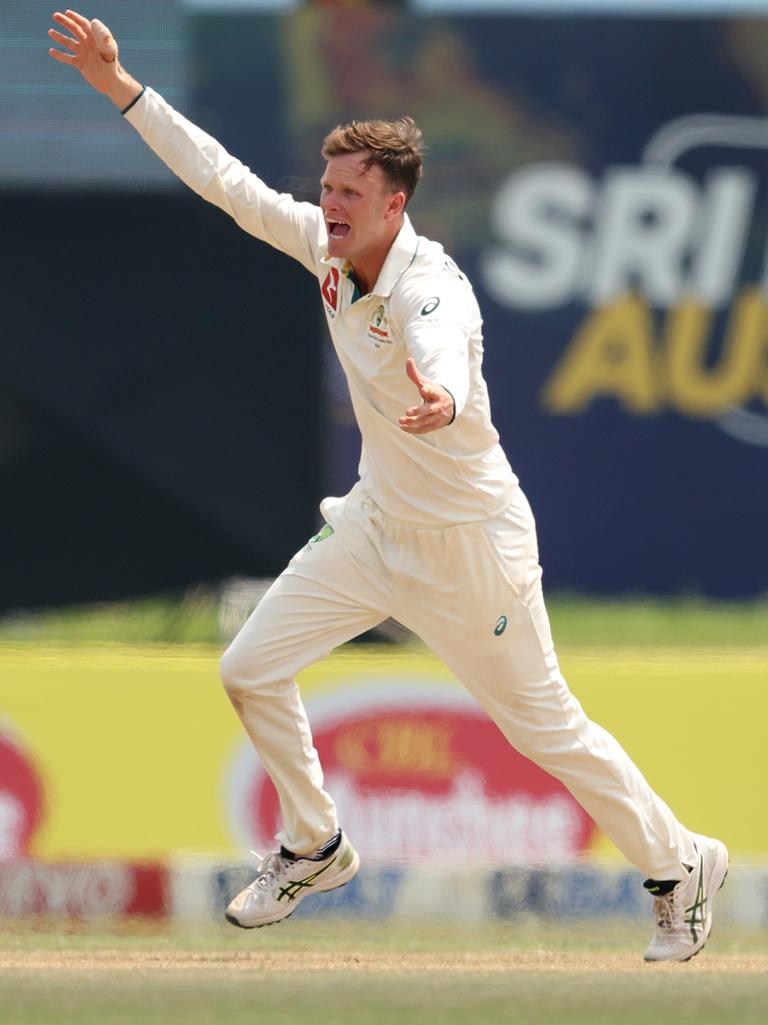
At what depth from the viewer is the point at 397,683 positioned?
638cm

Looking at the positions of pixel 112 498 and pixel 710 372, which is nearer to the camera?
pixel 112 498

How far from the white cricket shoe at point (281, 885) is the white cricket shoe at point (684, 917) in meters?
0.81

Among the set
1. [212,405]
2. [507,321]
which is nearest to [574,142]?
[507,321]

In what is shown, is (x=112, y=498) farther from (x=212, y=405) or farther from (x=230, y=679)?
(x=230, y=679)

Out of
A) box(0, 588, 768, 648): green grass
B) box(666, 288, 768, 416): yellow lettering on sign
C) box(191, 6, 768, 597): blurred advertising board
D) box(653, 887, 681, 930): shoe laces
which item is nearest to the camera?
box(653, 887, 681, 930): shoe laces

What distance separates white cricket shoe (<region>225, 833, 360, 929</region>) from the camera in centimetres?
541

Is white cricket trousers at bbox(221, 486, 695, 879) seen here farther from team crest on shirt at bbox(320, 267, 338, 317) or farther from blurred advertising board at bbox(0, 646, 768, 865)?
blurred advertising board at bbox(0, 646, 768, 865)

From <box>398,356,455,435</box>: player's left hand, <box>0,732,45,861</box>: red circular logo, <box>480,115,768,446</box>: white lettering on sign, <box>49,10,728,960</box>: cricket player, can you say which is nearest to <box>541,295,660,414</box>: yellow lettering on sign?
<box>480,115,768,446</box>: white lettering on sign

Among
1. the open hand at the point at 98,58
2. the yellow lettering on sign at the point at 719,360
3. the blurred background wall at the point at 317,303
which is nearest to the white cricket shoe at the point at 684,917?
the open hand at the point at 98,58

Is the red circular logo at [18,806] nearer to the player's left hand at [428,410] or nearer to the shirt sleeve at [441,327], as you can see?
Answer: the shirt sleeve at [441,327]

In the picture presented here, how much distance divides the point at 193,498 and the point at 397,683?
294 centimetres

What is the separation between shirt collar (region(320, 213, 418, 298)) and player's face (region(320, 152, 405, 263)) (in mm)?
33

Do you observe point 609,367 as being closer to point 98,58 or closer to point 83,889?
point 83,889

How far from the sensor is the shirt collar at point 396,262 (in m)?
4.93
